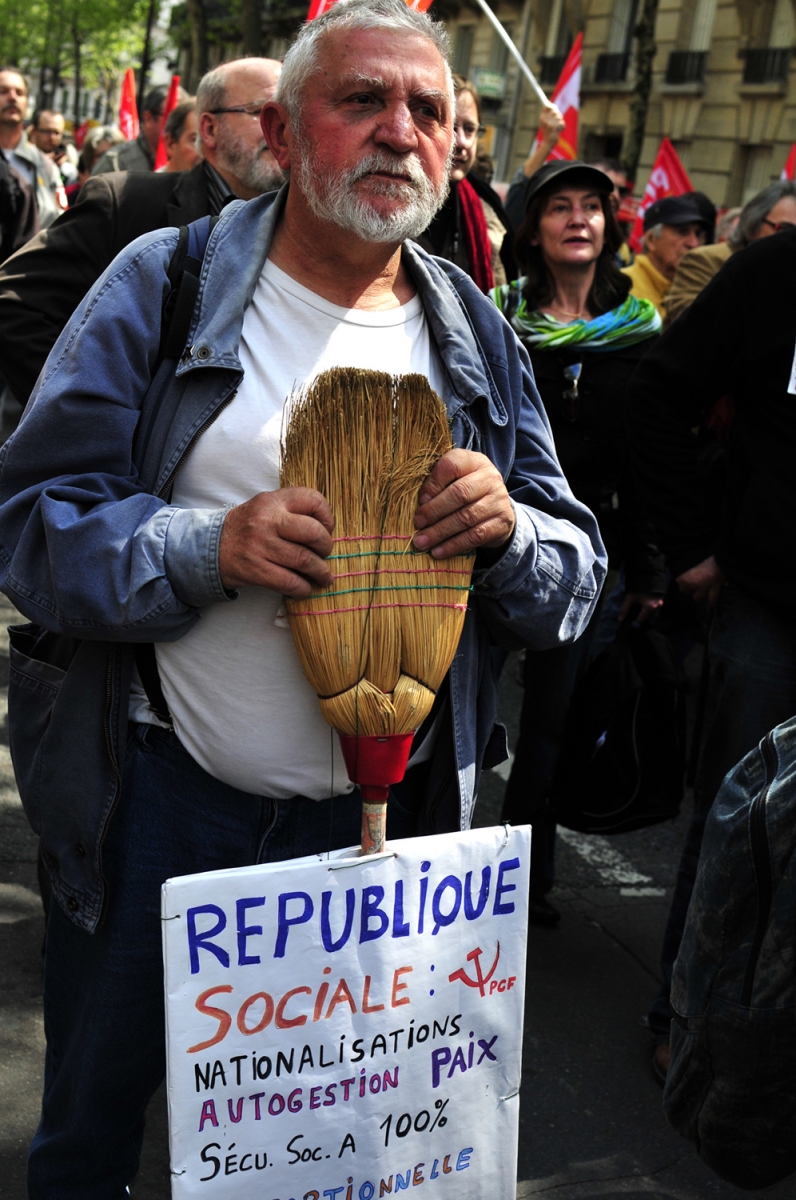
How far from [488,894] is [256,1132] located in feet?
1.49

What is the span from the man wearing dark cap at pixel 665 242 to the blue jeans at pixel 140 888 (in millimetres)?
5516

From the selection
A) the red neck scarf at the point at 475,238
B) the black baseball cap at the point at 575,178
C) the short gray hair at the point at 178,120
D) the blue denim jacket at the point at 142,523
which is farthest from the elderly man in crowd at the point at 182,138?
the blue denim jacket at the point at 142,523

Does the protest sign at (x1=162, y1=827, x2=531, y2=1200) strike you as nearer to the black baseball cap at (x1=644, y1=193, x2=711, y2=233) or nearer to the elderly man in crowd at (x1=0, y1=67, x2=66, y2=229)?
the black baseball cap at (x1=644, y1=193, x2=711, y2=233)

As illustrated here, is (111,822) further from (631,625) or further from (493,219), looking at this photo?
(493,219)

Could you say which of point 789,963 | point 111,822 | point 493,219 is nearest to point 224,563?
point 111,822

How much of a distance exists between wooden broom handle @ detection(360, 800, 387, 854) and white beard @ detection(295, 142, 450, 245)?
85 centimetres

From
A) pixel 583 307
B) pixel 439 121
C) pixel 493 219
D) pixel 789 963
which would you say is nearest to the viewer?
pixel 789 963

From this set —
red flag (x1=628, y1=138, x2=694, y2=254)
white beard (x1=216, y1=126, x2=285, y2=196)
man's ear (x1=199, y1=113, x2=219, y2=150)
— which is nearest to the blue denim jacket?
white beard (x1=216, y1=126, x2=285, y2=196)

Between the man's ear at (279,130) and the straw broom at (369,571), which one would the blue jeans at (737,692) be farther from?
the man's ear at (279,130)

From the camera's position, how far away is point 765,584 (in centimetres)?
318

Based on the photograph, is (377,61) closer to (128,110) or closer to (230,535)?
(230,535)

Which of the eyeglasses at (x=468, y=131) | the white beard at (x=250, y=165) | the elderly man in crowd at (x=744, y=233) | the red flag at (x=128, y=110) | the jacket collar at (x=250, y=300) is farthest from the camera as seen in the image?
the red flag at (x=128, y=110)

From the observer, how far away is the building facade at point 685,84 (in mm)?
24391

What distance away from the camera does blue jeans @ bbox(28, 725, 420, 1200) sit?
83.2 inches
